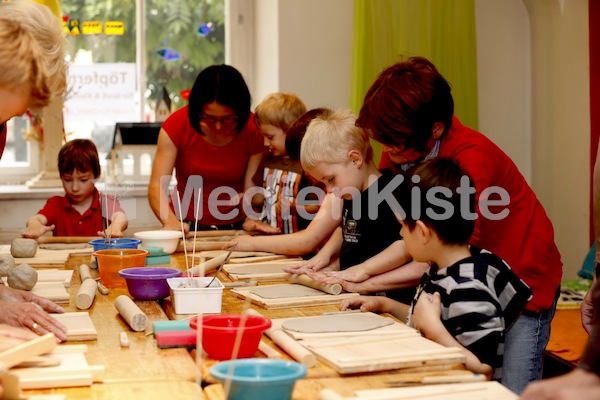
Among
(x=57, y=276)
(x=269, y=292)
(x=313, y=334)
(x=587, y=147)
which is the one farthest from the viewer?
(x=587, y=147)

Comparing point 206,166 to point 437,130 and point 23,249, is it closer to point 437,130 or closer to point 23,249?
point 23,249

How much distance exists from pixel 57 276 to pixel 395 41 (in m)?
2.95

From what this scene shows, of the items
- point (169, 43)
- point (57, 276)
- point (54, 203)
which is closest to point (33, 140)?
point (169, 43)

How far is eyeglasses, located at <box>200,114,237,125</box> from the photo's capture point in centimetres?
364

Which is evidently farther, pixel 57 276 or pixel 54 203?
pixel 54 203

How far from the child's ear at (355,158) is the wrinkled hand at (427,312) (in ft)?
2.66

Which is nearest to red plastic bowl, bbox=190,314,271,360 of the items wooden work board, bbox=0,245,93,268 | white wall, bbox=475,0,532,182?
wooden work board, bbox=0,245,93,268

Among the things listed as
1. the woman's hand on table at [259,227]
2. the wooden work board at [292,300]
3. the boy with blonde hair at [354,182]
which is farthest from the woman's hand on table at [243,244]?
the wooden work board at [292,300]

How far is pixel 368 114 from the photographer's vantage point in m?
2.42

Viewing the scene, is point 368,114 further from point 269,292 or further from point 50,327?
point 50,327

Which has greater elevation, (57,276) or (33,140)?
(33,140)

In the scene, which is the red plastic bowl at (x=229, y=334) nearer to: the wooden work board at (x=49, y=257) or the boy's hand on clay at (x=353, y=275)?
the boy's hand on clay at (x=353, y=275)

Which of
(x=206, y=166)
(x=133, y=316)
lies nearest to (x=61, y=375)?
(x=133, y=316)

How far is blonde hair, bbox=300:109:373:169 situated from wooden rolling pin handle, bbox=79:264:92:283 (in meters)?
0.80
